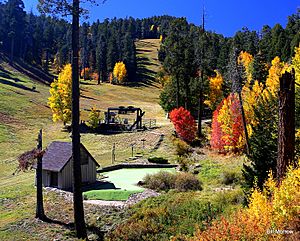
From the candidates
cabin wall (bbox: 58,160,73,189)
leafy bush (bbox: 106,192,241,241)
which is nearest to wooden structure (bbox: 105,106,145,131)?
cabin wall (bbox: 58,160,73,189)

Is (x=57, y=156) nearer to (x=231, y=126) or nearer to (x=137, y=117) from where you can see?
(x=231, y=126)

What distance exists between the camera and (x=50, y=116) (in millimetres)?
67875

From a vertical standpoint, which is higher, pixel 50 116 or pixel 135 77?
pixel 135 77

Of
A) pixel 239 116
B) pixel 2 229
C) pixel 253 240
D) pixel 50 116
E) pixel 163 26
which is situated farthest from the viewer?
pixel 163 26

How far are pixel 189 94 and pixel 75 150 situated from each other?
145ft

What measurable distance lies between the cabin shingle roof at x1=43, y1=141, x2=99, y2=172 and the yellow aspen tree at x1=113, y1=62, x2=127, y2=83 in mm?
91458

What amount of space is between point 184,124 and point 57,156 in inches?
737

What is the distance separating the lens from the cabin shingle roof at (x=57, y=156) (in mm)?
28141

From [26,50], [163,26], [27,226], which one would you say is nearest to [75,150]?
[27,226]

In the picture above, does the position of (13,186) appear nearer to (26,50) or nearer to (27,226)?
(27,226)

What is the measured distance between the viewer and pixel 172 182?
83.1 feet

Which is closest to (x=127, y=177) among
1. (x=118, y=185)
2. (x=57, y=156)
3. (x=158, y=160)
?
(x=118, y=185)

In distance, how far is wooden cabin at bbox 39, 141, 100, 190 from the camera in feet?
90.8

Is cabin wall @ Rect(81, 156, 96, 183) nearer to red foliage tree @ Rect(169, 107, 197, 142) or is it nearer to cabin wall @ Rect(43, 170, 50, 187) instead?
cabin wall @ Rect(43, 170, 50, 187)
